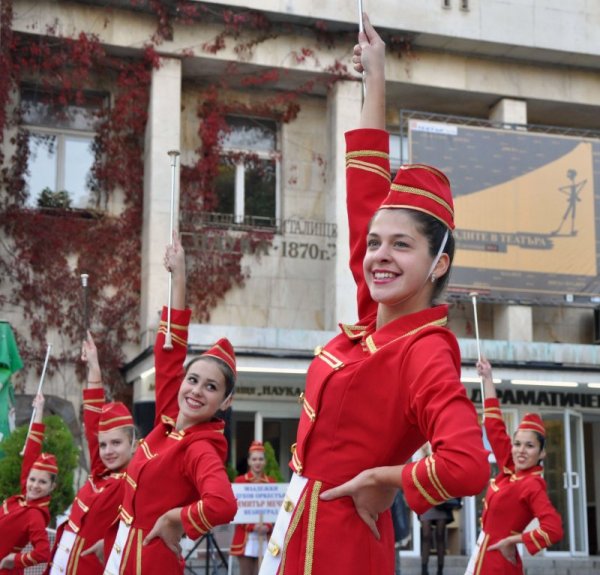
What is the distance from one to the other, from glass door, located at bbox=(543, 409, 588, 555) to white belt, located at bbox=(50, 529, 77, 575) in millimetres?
12875

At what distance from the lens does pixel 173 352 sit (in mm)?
5707

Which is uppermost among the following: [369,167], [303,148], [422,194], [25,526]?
[303,148]

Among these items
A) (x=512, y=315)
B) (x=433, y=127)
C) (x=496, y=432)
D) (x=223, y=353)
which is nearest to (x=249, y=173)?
(x=433, y=127)

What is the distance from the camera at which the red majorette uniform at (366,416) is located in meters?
2.91

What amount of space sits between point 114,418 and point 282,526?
4.04m

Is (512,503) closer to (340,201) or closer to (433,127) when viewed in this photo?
(340,201)

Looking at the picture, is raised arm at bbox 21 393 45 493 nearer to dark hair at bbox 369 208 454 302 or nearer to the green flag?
the green flag

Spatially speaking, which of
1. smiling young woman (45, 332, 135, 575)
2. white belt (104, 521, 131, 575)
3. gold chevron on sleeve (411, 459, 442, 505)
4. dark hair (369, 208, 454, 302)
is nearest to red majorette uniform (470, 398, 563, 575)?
smiling young woman (45, 332, 135, 575)

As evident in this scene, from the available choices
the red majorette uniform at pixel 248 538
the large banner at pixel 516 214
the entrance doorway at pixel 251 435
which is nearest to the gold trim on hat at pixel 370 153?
the red majorette uniform at pixel 248 538

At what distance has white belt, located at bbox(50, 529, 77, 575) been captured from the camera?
22.9ft

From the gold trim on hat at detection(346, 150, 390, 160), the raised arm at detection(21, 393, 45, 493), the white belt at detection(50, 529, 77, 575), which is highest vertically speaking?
the gold trim on hat at detection(346, 150, 390, 160)

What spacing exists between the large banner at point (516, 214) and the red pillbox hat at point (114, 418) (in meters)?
11.9

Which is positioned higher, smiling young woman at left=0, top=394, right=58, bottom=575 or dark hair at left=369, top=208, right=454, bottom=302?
dark hair at left=369, top=208, right=454, bottom=302

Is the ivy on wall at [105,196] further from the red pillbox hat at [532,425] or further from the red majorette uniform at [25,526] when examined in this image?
the red pillbox hat at [532,425]
